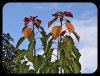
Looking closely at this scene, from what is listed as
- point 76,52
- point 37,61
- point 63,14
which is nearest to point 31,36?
point 37,61

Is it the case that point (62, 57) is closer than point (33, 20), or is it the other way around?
point (62, 57)

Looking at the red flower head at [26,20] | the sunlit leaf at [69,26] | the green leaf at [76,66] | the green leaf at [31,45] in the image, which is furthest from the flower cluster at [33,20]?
the green leaf at [76,66]

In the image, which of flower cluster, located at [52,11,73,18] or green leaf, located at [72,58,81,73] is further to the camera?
flower cluster, located at [52,11,73,18]

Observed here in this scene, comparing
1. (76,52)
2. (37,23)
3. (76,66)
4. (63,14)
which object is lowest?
(76,66)

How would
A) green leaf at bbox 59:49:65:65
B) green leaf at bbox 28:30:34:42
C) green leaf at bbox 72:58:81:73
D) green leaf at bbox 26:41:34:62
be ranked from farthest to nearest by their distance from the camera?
green leaf at bbox 28:30:34:42 < green leaf at bbox 26:41:34:62 < green leaf at bbox 59:49:65:65 < green leaf at bbox 72:58:81:73

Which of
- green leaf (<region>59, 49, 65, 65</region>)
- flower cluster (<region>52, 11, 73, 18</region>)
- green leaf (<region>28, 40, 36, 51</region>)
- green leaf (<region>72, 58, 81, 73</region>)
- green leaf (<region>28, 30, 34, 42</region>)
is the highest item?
flower cluster (<region>52, 11, 73, 18</region>)

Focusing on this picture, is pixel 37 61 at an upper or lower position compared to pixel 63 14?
lower

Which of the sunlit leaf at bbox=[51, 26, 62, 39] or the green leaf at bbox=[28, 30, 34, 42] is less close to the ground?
the sunlit leaf at bbox=[51, 26, 62, 39]

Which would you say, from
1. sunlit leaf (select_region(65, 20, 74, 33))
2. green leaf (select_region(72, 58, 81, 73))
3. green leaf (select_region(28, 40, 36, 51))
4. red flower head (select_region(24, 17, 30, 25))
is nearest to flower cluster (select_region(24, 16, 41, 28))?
red flower head (select_region(24, 17, 30, 25))

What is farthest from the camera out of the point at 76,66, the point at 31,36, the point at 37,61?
the point at 31,36

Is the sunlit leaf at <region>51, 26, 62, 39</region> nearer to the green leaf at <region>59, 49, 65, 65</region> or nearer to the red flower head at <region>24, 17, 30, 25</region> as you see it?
the green leaf at <region>59, 49, 65, 65</region>

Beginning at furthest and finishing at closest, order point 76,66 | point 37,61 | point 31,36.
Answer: point 31,36 < point 37,61 < point 76,66

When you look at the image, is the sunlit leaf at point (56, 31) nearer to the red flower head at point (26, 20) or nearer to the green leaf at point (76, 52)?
the green leaf at point (76, 52)

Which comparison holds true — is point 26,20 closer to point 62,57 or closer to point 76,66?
point 62,57
